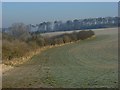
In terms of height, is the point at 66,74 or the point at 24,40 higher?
the point at 24,40

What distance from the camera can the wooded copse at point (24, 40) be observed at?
2708cm

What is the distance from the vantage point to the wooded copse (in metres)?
27.1

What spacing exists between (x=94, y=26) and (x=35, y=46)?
30.8 m

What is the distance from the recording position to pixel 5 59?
2444 centimetres

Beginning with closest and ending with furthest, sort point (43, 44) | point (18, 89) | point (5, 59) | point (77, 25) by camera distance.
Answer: point (18, 89) < point (5, 59) < point (43, 44) < point (77, 25)

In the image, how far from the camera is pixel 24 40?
37.7 meters

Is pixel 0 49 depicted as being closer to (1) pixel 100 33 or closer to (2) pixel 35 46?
(2) pixel 35 46

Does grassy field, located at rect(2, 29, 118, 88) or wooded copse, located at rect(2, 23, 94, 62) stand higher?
wooded copse, located at rect(2, 23, 94, 62)

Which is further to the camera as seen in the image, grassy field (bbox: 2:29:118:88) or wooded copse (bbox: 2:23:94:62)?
wooded copse (bbox: 2:23:94:62)

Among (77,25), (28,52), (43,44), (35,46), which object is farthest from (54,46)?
(77,25)

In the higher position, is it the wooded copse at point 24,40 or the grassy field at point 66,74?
the wooded copse at point 24,40

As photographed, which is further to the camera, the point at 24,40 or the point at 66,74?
the point at 24,40

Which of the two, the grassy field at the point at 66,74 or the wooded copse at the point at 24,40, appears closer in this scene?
the grassy field at the point at 66,74

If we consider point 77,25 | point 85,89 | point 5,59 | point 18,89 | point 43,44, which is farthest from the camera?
point 77,25
